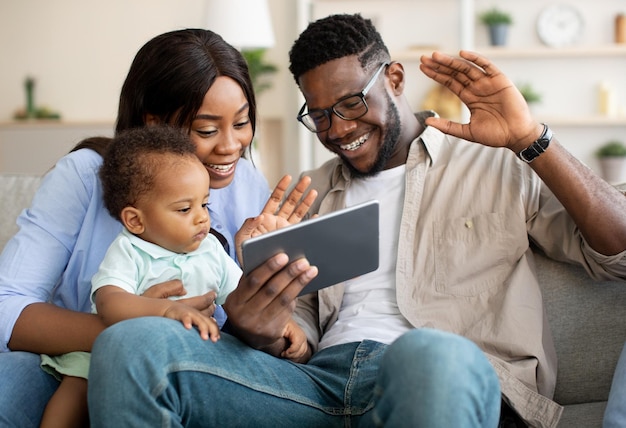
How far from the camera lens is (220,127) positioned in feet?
5.97

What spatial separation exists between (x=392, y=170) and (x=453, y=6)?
3688mm

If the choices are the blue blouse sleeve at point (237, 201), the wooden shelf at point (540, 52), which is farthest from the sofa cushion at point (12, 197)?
the wooden shelf at point (540, 52)

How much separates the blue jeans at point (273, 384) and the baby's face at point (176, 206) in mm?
228

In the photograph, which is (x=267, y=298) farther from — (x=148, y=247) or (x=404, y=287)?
(x=404, y=287)

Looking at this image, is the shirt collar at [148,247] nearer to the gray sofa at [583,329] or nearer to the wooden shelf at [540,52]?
the gray sofa at [583,329]

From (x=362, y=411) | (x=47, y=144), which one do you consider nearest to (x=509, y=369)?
(x=362, y=411)

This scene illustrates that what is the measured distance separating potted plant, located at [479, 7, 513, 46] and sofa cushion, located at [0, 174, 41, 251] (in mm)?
3682

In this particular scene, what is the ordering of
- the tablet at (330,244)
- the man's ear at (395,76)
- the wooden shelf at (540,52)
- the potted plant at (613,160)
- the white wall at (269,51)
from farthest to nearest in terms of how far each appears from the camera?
the white wall at (269,51), the potted plant at (613,160), the wooden shelf at (540,52), the man's ear at (395,76), the tablet at (330,244)

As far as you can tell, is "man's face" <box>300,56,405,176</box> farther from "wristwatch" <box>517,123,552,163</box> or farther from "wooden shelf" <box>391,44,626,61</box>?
"wooden shelf" <box>391,44,626,61</box>

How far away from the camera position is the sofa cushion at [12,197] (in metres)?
2.23

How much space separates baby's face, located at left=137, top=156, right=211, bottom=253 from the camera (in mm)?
1561

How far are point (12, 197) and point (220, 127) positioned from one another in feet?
2.63

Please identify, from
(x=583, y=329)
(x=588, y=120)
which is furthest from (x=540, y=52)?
(x=583, y=329)

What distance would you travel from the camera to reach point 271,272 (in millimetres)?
1380
